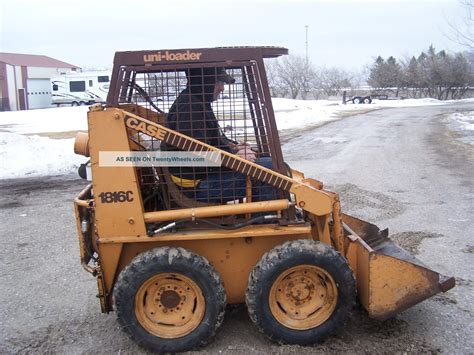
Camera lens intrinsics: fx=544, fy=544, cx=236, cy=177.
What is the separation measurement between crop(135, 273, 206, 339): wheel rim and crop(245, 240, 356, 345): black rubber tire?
15.8 inches

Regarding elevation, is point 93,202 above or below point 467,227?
above

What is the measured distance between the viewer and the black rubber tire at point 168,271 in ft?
12.6

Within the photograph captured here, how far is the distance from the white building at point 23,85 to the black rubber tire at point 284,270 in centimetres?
5583

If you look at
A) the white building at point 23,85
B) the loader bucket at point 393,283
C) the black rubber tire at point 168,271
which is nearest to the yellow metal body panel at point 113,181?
the black rubber tire at point 168,271

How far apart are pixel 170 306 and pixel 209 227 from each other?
65cm

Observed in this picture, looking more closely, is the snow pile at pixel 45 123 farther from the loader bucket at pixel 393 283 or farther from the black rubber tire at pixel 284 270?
the loader bucket at pixel 393 283

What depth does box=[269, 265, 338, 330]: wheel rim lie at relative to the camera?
13.1ft

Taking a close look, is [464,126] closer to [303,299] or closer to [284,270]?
[303,299]

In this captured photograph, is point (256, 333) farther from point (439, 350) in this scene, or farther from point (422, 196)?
point (422, 196)

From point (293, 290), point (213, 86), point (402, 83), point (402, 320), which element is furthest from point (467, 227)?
point (402, 83)

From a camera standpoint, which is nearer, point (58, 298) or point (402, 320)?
point (402, 320)

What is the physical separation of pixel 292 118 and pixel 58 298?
24550 millimetres

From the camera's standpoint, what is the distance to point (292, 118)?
28.9 metres

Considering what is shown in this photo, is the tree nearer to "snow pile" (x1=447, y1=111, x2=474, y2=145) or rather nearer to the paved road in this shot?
"snow pile" (x1=447, y1=111, x2=474, y2=145)
